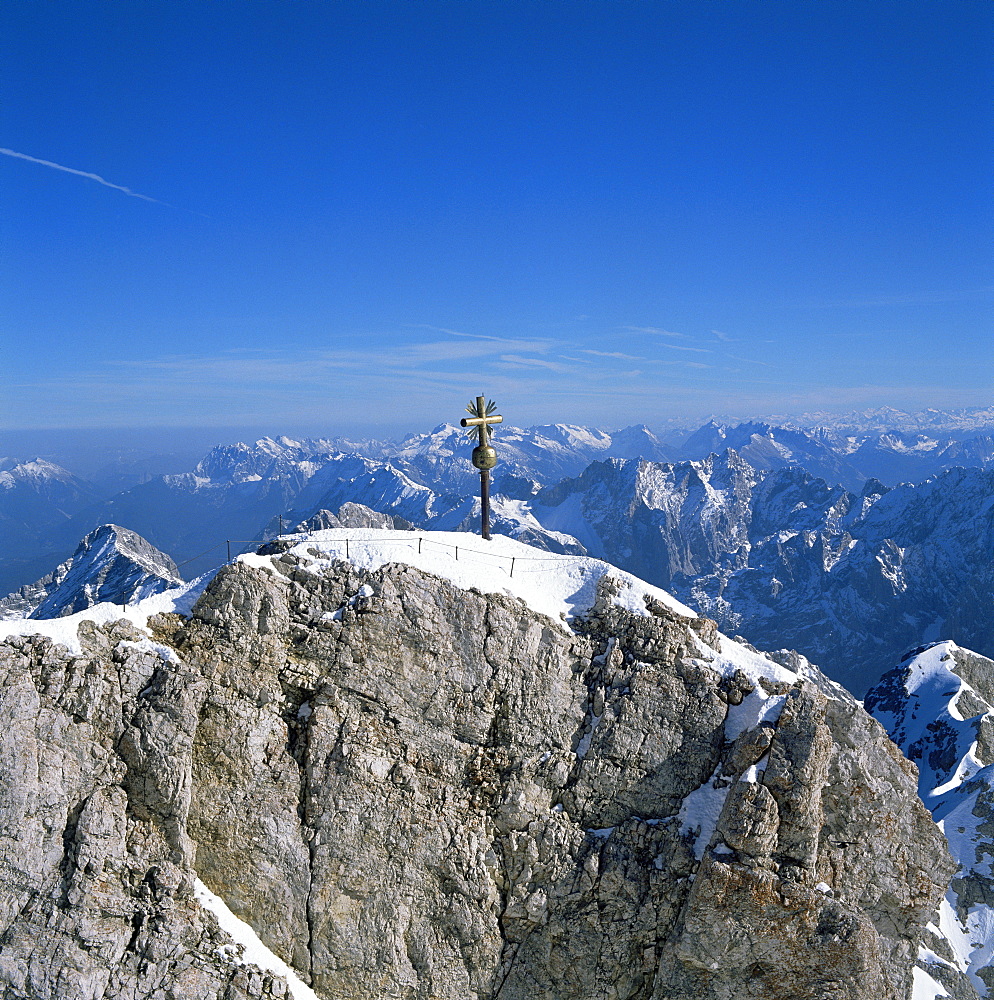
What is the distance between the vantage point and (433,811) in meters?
27.3

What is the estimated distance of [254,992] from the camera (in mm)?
23938

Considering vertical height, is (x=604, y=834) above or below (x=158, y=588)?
above

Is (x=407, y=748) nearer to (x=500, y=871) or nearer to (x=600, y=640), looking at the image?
(x=500, y=871)

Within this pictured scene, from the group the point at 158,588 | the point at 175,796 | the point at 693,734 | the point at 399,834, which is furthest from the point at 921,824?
the point at 158,588

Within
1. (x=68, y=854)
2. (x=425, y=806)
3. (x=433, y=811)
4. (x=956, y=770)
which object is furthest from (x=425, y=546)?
(x=956, y=770)

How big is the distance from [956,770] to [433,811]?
12178 centimetres

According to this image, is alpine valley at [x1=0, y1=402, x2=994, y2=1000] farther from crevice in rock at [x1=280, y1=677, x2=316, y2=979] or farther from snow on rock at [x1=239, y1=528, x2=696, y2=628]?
snow on rock at [x1=239, y1=528, x2=696, y2=628]

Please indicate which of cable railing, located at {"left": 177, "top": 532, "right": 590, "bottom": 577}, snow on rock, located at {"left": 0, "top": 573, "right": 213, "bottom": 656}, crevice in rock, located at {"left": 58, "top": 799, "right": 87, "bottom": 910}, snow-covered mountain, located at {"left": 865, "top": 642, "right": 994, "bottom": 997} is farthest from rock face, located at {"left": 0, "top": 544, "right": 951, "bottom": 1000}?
snow-covered mountain, located at {"left": 865, "top": 642, "right": 994, "bottom": 997}

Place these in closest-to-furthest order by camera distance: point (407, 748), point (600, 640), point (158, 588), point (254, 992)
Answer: point (254, 992), point (407, 748), point (600, 640), point (158, 588)

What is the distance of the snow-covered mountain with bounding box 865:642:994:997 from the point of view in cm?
6600

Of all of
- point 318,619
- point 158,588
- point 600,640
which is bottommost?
point 158,588

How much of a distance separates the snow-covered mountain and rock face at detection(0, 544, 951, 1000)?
41127mm

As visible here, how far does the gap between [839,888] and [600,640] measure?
13588 millimetres

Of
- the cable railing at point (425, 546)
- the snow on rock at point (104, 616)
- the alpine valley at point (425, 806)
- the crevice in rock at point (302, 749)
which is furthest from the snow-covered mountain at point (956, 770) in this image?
the snow on rock at point (104, 616)
